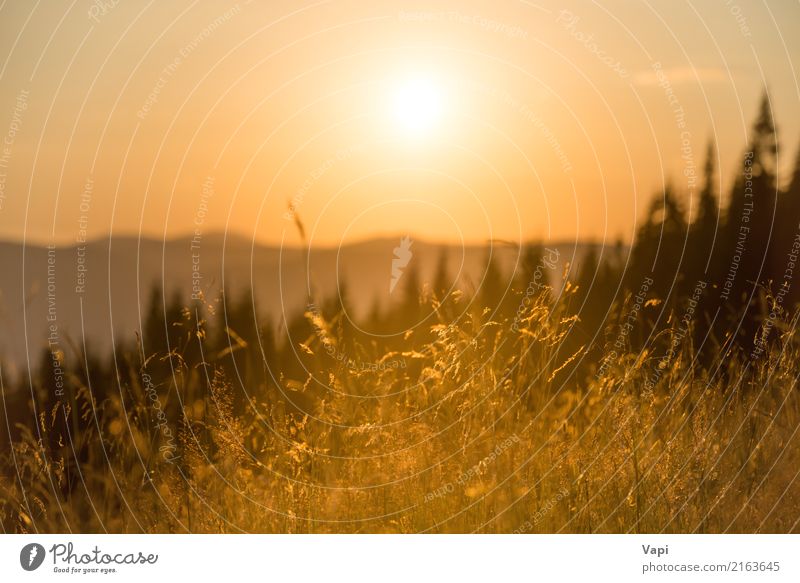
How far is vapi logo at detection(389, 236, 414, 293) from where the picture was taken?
4.82 m

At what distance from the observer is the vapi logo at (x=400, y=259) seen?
4.82m

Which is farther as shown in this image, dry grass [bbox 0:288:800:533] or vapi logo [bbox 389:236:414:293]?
vapi logo [bbox 389:236:414:293]

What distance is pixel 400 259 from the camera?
483 cm

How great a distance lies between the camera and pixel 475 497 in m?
4.54

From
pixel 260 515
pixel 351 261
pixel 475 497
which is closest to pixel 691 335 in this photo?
pixel 475 497

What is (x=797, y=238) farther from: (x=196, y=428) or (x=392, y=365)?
(x=196, y=428)

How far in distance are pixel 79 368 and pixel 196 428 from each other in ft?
2.34
